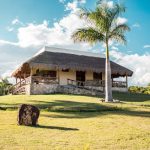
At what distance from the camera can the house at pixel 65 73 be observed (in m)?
33.2

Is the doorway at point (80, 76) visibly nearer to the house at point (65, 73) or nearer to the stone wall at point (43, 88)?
the house at point (65, 73)

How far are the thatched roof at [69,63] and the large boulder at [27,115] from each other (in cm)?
1885

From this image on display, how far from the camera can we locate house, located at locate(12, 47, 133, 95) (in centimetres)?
3325

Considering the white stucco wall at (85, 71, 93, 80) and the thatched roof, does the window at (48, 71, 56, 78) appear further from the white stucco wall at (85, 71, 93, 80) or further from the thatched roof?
the white stucco wall at (85, 71, 93, 80)

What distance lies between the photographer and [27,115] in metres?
14.1

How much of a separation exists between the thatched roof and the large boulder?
18.9 meters

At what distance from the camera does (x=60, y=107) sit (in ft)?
66.5

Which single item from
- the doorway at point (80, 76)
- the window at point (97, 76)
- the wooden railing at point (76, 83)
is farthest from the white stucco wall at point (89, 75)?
the wooden railing at point (76, 83)

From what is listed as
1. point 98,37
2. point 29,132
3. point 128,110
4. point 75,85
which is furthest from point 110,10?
point 29,132

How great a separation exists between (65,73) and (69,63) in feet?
6.86

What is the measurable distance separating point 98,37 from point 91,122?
12.1 metres

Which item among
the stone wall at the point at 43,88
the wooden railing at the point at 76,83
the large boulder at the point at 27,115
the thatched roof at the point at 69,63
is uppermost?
the thatched roof at the point at 69,63

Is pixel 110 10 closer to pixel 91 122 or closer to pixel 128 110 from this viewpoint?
pixel 128 110

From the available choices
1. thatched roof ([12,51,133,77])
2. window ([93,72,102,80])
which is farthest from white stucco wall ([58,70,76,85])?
window ([93,72,102,80])
